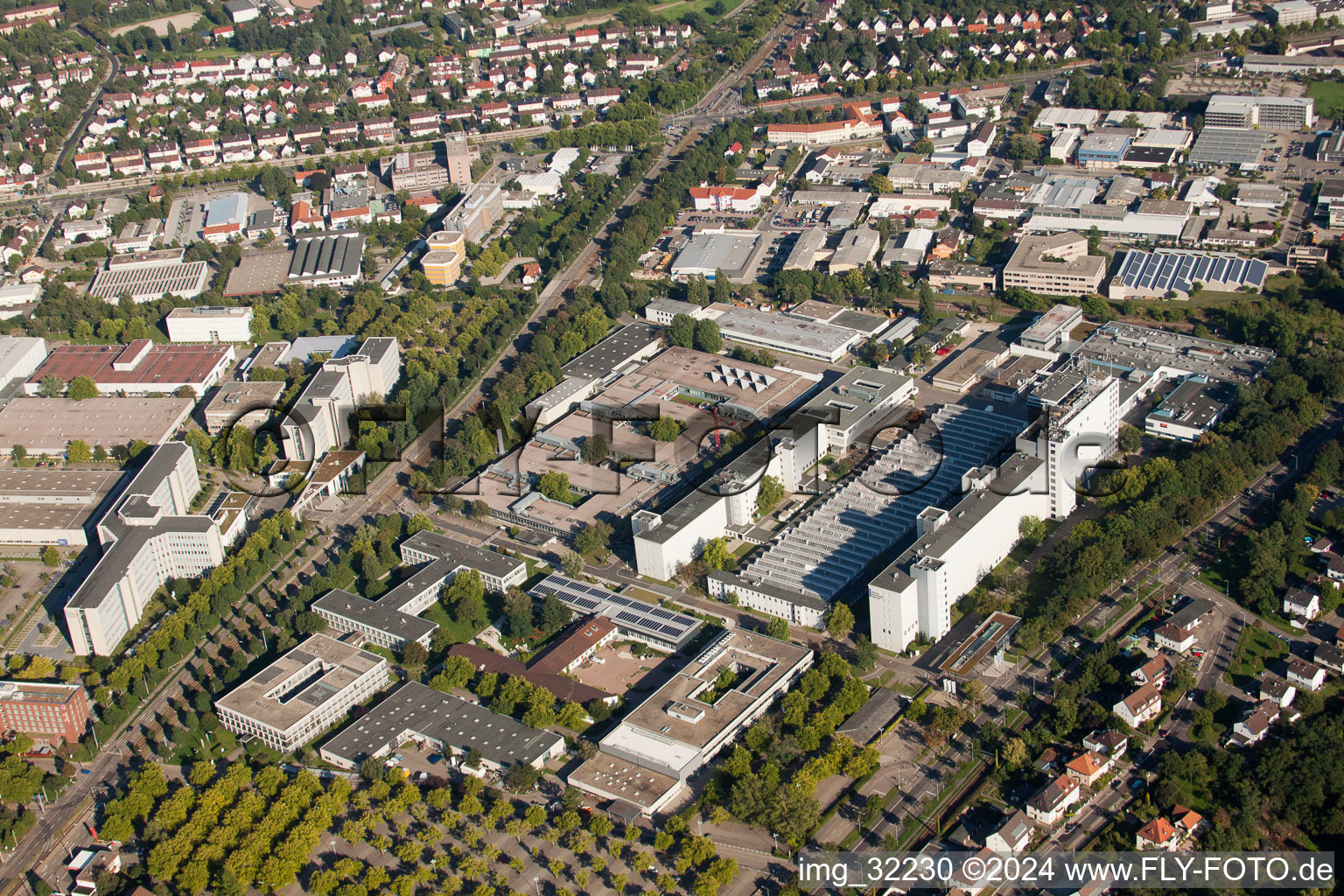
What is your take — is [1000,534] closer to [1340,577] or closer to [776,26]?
[1340,577]

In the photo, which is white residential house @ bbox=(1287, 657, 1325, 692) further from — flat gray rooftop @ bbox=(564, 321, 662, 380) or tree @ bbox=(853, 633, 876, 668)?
flat gray rooftop @ bbox=(564, 321, 662, 380)

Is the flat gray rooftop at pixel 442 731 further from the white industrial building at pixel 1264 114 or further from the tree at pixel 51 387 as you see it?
the white industrial building at pixel 1264 114

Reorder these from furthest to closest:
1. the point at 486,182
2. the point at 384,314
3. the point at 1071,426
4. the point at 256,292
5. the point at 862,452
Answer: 1. the point at 486,182
2. the point at 256,292
3. the point at 384,314
4. the point at 862,452
5. the point at 1071,426

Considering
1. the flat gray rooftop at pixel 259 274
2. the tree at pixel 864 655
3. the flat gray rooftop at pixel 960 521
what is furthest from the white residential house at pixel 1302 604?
the flat gray rooftop at pixel 259 274

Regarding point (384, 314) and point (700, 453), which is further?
point (384, 314)

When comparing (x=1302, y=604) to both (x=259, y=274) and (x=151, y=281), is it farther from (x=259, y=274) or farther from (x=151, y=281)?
(x=151, y=281)

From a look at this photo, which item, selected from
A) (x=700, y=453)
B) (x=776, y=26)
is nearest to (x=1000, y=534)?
(x=700, y=453)

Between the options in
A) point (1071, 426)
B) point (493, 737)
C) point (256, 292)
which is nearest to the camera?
point (493, 737)

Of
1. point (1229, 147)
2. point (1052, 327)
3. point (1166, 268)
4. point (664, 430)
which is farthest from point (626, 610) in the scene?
point (1229, 147)
